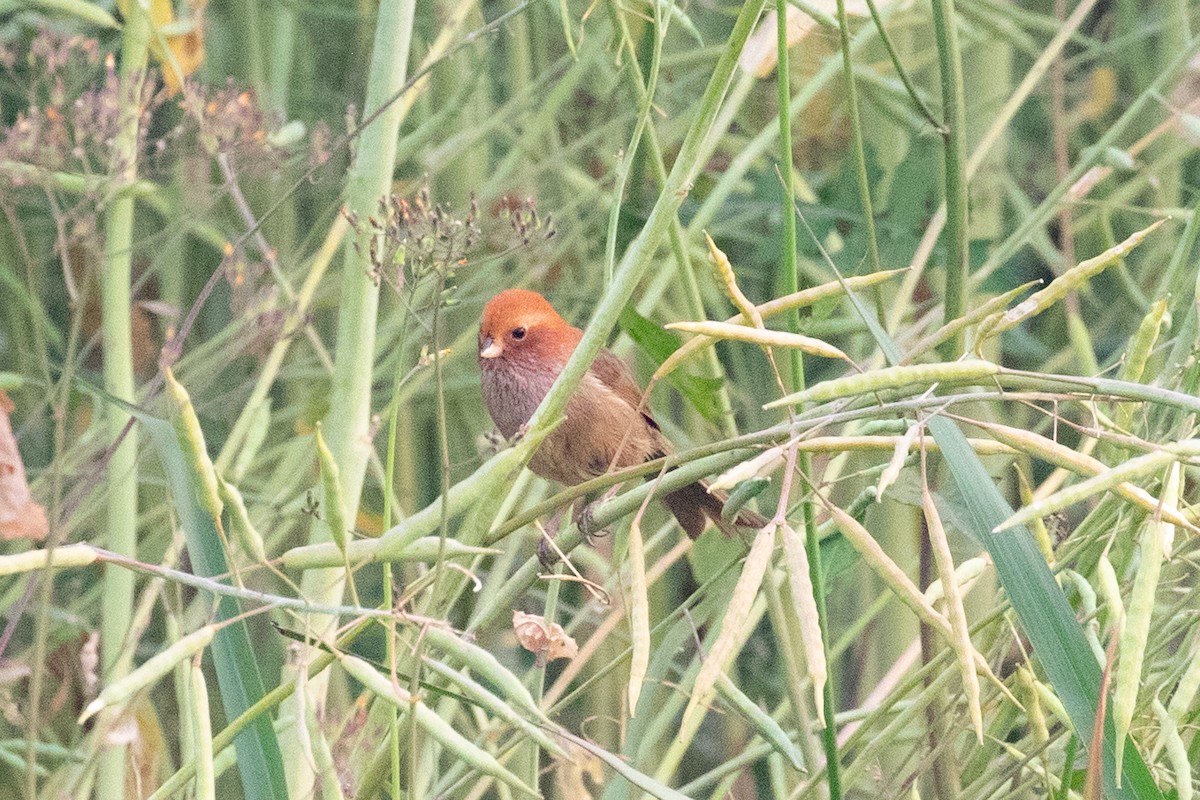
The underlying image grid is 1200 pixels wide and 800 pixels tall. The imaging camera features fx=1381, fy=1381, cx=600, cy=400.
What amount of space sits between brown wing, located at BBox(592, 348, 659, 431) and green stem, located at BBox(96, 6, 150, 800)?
60 centimetres

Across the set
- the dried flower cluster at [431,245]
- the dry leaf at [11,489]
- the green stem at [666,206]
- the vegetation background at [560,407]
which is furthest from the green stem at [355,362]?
the green stem at [666,206]

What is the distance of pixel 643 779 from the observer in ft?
2.44

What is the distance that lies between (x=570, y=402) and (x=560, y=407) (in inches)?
34.8

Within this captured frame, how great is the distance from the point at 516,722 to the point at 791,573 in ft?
0.53

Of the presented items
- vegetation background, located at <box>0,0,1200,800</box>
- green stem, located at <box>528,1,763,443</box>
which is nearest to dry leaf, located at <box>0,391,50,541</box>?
vegetation background, located at <box>0,0,1200,800</box>

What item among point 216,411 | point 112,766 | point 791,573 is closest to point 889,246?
point 216,411

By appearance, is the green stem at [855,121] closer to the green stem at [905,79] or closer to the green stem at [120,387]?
the green stem at [905,79]

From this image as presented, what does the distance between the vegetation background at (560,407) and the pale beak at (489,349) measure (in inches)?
4.1

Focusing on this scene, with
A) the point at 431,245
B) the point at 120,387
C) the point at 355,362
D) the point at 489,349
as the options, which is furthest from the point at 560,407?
the point at 489,349

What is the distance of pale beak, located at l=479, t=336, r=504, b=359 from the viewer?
179 centimetres

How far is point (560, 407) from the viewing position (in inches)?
33.5

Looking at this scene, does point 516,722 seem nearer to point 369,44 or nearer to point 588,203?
point 588,203

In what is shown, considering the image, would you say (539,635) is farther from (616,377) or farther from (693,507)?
(616,377)

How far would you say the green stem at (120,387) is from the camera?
1501 millimetres
